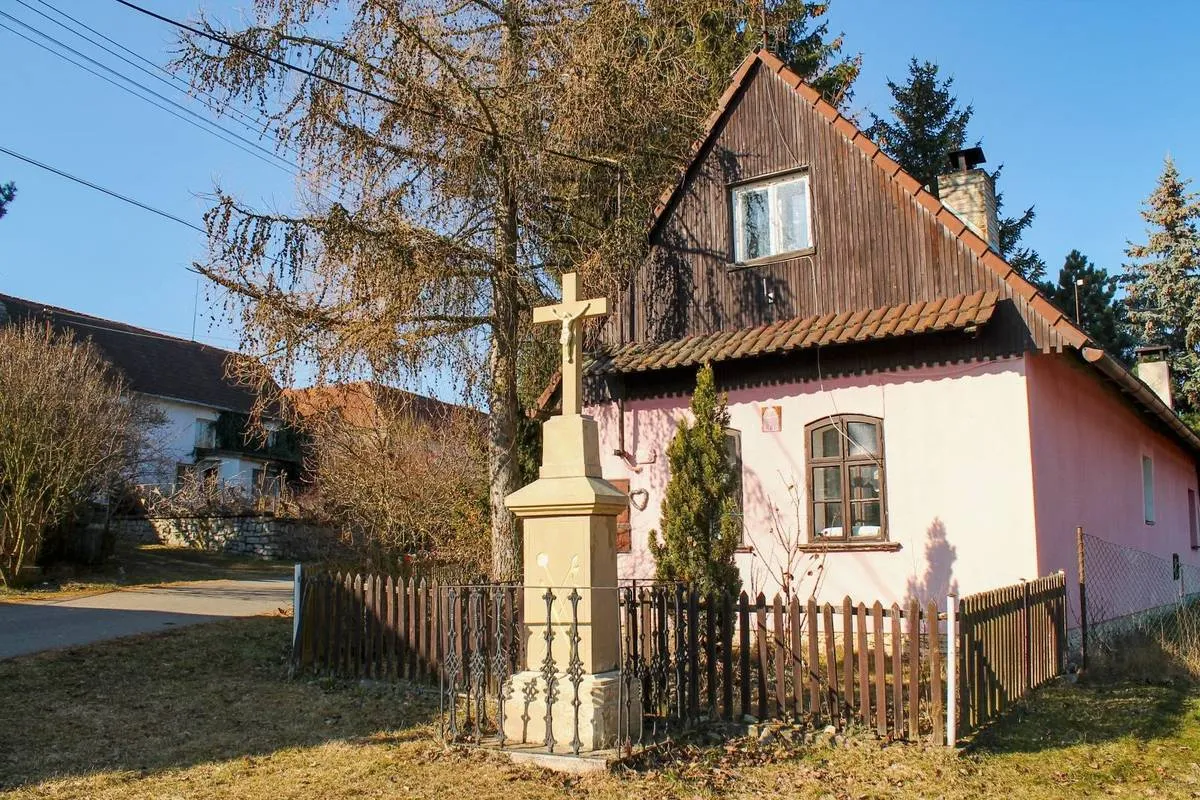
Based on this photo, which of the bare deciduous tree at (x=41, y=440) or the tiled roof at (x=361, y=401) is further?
the bare deciduous tree at (x=41, y=440)

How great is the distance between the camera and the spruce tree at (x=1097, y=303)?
3309 centimetres

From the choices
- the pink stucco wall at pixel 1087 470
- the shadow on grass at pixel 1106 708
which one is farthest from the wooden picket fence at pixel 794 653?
the pink stucco wall at pixel 1087 470

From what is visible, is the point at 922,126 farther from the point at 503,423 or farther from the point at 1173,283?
the point at 503,423

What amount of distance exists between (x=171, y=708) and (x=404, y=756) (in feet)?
10.3

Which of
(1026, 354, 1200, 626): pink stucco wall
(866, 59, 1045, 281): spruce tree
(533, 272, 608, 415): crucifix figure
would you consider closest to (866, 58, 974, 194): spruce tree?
(866, 59, 1045, 281): spruce tree

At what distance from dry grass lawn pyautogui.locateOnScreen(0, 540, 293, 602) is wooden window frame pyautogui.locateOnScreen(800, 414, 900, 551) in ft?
42.0

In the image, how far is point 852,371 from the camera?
38.8ft

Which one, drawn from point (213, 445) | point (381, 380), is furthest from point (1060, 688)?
point (213, 445)

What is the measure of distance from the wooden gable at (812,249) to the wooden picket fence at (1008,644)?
2952 millimetres

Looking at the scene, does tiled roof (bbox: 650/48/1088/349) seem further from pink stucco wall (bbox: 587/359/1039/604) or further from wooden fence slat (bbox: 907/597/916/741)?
wooden fence slat (bbox: 907/597/916/741)

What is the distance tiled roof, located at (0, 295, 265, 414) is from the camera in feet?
108

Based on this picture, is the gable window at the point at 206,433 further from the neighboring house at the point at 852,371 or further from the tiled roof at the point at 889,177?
the tiled roof at the point at 889,177

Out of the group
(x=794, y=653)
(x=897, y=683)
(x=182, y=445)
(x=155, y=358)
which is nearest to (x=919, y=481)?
(x=794, y=653)

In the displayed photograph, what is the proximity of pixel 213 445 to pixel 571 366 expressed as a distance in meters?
32.2
